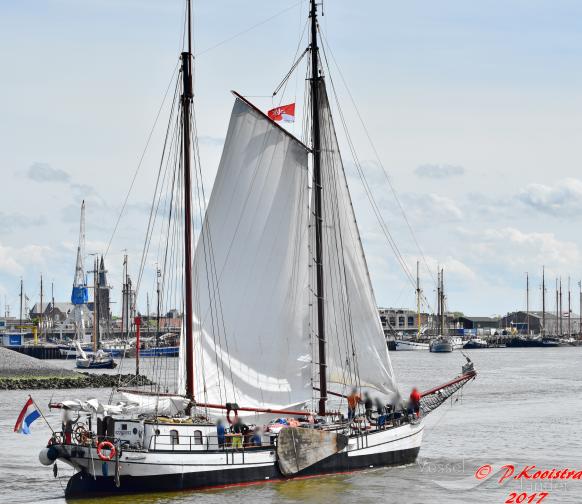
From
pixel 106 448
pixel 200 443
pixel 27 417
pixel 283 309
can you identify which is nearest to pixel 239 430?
pixel 200 443

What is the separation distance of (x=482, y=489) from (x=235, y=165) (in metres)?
16.9

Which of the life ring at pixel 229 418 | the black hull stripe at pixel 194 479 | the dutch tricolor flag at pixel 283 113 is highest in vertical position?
the dutch tricolor flag at pixel 283 113

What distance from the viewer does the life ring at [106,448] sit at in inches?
1580

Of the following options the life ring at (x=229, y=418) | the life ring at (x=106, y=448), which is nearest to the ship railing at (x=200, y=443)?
the life ring at (x=229, y=418)

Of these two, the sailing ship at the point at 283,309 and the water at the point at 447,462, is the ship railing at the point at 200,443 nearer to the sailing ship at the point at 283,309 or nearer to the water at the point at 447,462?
the sailing ship at the point at 283,309

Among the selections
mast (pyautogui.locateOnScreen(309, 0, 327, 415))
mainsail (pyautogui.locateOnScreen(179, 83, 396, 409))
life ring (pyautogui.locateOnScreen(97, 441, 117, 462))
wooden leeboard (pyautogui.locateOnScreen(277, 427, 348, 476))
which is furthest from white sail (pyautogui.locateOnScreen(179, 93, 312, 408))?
life ring (pyautogui.locateOnScreen(97, 441, 117, 462))

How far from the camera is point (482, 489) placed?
45875mm

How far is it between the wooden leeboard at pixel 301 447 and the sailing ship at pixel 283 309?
0.16 feet

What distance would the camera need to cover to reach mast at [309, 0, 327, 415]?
48.3 meters

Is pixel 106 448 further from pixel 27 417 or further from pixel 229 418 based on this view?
pixel 229 418

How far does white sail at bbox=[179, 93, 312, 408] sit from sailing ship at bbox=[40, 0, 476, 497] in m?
0.04

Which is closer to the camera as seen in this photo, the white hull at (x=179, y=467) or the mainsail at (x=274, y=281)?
the white hull at (x=179, y=467)

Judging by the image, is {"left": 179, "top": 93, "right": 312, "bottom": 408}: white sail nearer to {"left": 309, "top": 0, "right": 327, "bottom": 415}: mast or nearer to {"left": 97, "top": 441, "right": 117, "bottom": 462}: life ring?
{"left": 309, "top": 0, "right": 327, "bottom": 415}: mast

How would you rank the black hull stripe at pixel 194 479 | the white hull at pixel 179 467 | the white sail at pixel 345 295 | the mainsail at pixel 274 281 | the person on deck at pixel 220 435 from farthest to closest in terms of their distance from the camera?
the white sail at pixel 345 295
the mainsail at pixel 274 281
the person on deck at pixel 220 435
the black hull stripe at pixel 194 479
the white hull at pixel 179 467
